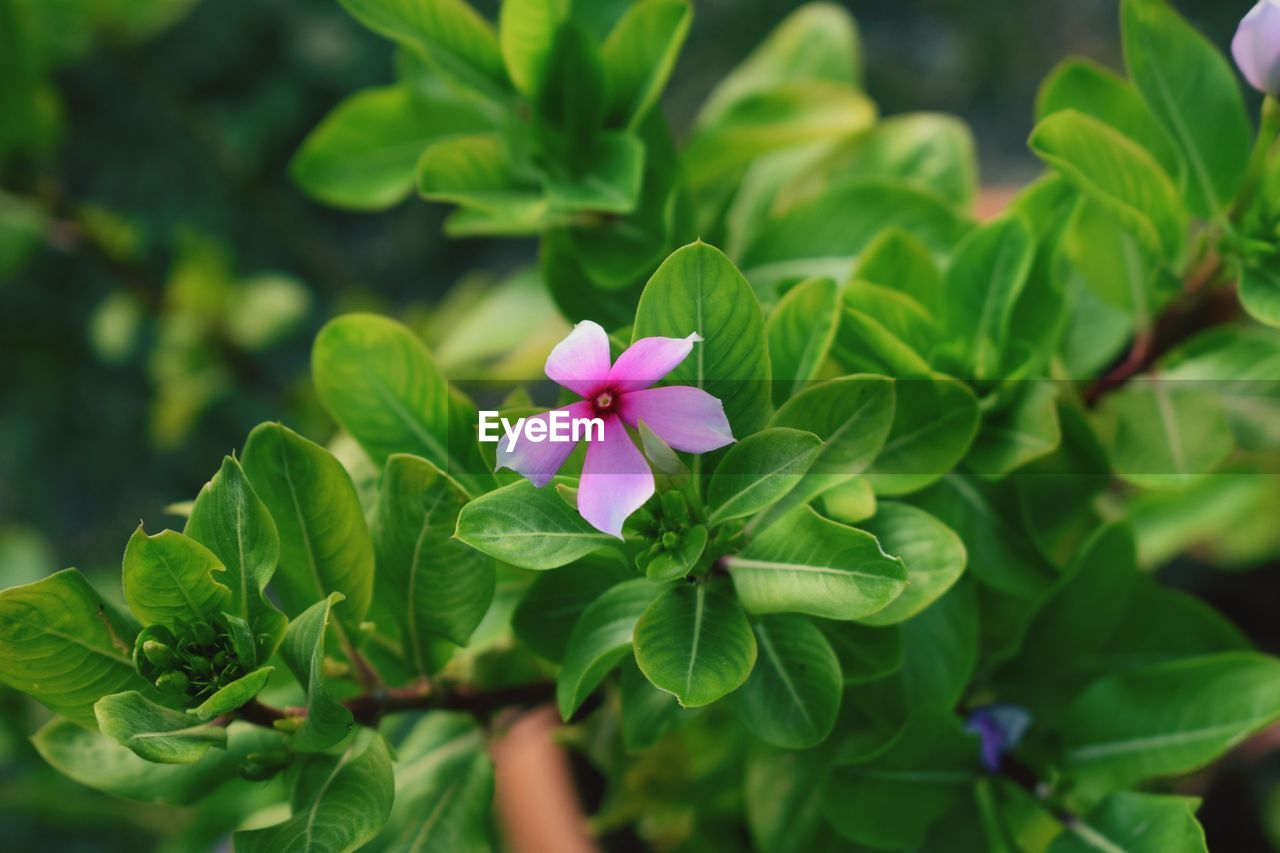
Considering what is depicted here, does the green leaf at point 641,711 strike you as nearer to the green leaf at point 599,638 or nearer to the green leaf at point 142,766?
the green leaf at point 599,638

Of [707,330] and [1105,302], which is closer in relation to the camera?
[707,330]

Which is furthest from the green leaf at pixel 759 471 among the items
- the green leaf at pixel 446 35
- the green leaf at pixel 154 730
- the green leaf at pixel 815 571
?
the green leaf at pixel 446 35

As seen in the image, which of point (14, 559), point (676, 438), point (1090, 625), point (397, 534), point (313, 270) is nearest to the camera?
point (676, 438)

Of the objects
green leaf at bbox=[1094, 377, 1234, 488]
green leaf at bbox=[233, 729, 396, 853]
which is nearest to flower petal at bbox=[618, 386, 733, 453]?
green leaf at bbox=[233, 729, 396, 853]

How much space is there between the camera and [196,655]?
454mm

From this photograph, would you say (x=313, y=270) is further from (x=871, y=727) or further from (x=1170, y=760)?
(x=1170, y=760)

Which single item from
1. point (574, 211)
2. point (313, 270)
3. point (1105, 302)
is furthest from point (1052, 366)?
point (313, 270)

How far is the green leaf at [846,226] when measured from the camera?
2.26 ft

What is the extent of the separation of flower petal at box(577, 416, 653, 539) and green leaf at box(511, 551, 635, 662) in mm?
124

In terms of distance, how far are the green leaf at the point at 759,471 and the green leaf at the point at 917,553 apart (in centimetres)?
9

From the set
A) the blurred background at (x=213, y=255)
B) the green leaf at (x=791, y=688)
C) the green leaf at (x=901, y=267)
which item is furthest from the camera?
the blurred background at (x=213, y=255)

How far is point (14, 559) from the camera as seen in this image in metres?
1.37

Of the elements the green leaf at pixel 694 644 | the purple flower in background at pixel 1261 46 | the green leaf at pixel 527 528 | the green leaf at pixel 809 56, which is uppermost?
the purple flower in background at pixel 1261 46

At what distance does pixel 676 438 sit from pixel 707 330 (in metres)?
0.05
